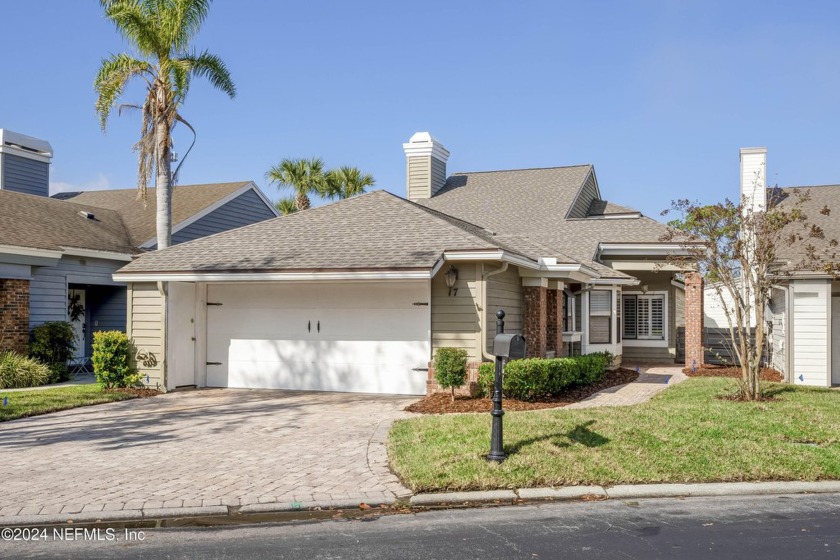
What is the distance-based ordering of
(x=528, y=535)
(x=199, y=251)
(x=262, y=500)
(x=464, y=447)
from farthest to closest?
(x=199, y=251) → (x=464, y=447) → (x=262, y=500) → (x=528, y=535)

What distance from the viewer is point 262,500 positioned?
22.8 ft

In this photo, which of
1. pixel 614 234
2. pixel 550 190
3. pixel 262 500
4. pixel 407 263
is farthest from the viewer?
pixel 550 190

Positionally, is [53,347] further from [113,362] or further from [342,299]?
[342,299]

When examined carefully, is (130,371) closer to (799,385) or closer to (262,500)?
(262,500)

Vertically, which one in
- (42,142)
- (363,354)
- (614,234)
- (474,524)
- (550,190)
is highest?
(42,142)

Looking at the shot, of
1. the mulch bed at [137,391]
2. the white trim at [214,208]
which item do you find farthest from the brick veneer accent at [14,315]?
the white trim at [214,208]

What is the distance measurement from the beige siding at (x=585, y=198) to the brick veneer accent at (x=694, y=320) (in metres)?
5.61

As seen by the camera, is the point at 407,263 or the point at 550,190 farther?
the point at 550,190

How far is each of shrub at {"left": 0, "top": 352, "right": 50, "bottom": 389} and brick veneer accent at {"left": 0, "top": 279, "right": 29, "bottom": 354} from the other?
42 cm

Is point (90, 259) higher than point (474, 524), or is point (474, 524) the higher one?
point (90, 259)

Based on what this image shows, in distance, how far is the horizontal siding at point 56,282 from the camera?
18219 mm

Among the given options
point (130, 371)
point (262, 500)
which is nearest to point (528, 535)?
point (262, 500)

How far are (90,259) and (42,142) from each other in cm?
875

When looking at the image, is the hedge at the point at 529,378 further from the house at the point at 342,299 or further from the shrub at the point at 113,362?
the shrub at the point at 113,362
